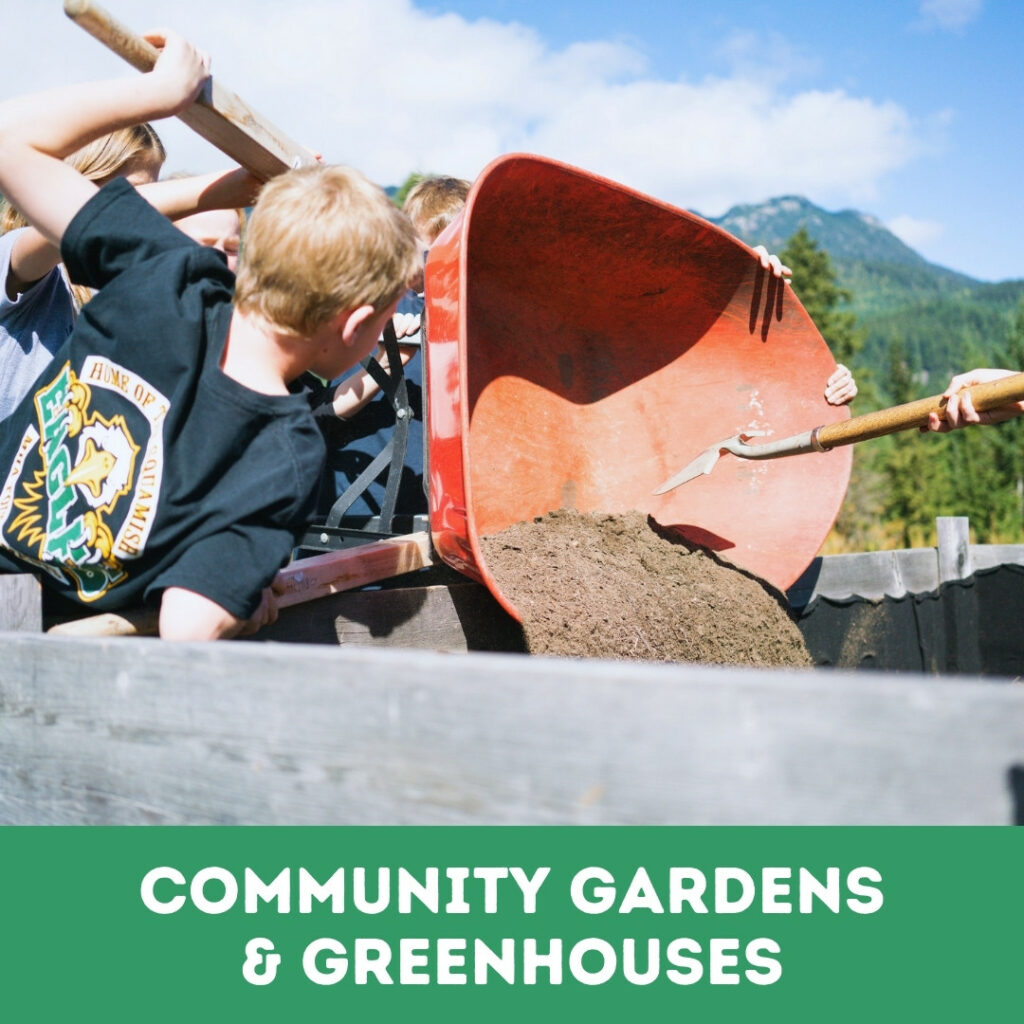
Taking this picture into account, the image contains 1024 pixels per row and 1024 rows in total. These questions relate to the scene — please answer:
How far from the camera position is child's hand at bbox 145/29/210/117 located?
141 centimetres

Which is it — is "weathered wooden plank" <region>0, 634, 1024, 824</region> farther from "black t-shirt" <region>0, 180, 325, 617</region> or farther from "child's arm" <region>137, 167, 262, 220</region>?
"child's arm" <region>137, 167, 262, 220</region>

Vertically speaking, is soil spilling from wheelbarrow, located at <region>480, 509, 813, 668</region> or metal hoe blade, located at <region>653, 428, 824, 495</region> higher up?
metal hoe blade, located at <region>653, 428, 824, 495</region>

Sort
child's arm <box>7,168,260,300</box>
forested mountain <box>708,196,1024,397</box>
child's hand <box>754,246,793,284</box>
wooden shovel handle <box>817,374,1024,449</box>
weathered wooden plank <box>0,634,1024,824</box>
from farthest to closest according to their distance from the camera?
forested mountain <box>708,196,1024,397</box>, child's hand <box>754,246,793,284</box>, wooden shovel handle <box>817,374,1024,449</box>, child's arm <box>7,168,260,300</box>, weathered wooden plank <box>0,634,1024,824</box>

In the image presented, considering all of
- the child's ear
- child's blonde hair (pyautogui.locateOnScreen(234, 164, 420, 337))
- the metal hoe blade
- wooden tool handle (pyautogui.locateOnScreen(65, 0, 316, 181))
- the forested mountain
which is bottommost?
the child's ear

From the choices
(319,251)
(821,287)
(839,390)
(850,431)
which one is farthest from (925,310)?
(319,251)

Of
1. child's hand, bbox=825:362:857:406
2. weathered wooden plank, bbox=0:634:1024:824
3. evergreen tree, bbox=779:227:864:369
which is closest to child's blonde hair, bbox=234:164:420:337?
A: weathered wooden plank, bbox=0:634:1024:824

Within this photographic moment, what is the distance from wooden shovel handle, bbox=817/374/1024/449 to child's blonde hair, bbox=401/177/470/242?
44.6 inches

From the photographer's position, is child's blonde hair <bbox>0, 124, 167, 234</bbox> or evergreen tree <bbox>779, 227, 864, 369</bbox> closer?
child's blonde hair <bbox>0, 124, 167, 234</bbox>

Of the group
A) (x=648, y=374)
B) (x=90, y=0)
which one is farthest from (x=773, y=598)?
(x=90, y=0)

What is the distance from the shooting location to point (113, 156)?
184 centimetres

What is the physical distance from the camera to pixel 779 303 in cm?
255

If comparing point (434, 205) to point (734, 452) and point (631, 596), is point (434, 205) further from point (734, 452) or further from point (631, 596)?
point (631, 596)

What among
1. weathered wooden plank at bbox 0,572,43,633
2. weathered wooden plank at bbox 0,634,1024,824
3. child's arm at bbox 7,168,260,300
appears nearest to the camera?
weathered wooden plank at bbox 0,634,1024,824

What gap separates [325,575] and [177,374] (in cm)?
56
